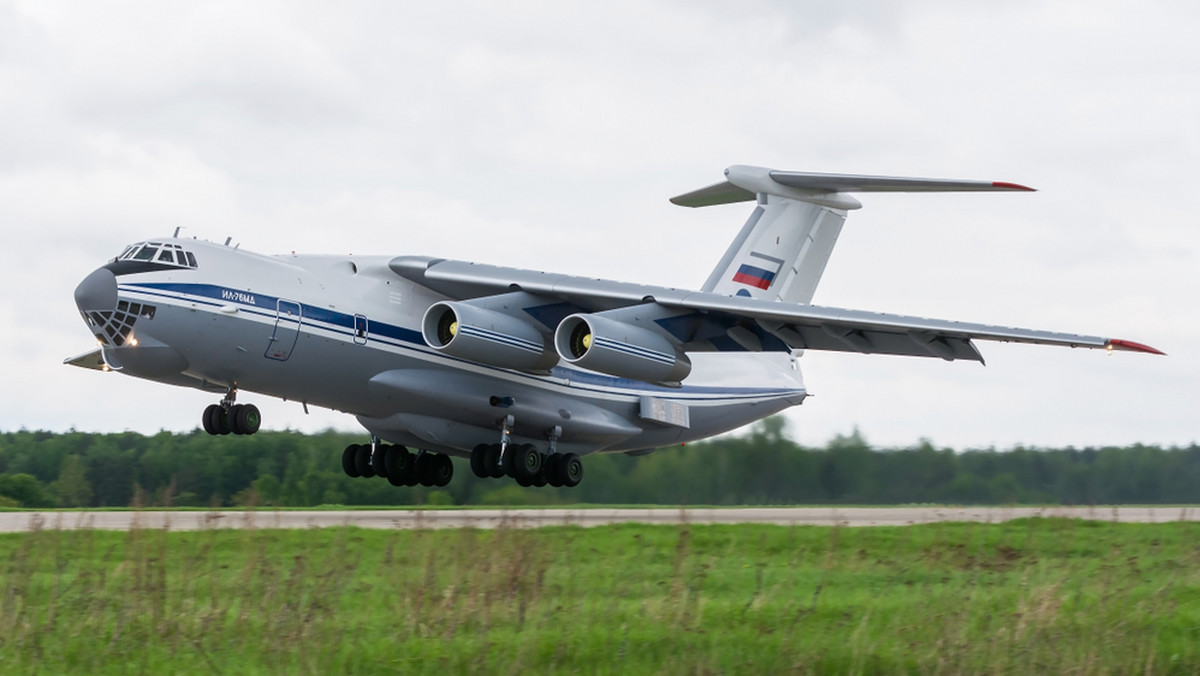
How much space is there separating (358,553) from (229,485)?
26.6 feet

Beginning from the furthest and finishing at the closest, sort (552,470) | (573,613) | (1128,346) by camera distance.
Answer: (552,470)
(1128,346)
(573,613)

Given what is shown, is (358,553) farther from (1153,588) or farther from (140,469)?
(140,469)

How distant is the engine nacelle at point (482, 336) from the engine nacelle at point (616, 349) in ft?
1.92

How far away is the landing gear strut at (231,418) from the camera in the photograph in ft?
39.5

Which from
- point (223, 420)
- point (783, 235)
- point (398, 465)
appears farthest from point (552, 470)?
point (783, 235)

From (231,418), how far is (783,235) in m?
7.28

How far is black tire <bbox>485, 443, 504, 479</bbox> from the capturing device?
531 inches

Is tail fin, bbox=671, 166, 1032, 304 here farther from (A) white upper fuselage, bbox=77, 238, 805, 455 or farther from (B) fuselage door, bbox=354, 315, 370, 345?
(B) fuselage door, bbox=354, 315, 370, 345

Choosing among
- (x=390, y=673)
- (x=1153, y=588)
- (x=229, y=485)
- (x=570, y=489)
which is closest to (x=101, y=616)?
(x=390, y=673)

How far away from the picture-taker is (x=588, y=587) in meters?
Answer: 6.77

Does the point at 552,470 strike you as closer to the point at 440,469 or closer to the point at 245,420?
the point at 440,469

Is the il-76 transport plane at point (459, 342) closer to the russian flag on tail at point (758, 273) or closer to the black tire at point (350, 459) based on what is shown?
the black tire at point (350, 459)

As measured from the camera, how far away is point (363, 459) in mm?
14500

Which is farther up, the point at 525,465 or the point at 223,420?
the point at 223,420
